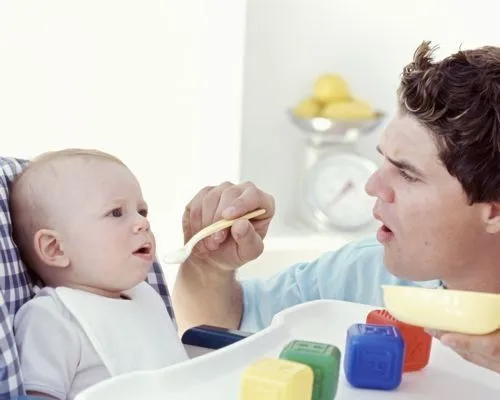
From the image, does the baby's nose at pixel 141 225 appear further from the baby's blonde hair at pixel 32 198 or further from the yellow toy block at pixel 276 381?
the yellow toy block at pixel 276 381

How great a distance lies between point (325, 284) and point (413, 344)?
46 cm

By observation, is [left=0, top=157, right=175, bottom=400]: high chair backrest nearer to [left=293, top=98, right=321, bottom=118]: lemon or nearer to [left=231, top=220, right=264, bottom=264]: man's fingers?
[left=231, top=220, right=264, bottom=264]: man's fingers

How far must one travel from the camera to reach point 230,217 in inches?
45.8

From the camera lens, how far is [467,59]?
47.3 inches

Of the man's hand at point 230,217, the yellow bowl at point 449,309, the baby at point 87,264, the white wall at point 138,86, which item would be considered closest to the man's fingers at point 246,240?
the man's hand at point 230,217

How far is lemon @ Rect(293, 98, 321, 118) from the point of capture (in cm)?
230

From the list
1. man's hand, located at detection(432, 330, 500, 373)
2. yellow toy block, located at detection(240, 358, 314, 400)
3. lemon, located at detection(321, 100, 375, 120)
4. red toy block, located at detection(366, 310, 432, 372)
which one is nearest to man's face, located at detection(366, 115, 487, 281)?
red toy block, located at detection(366, 310, 432, 372)

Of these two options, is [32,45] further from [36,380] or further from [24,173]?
[36,380]

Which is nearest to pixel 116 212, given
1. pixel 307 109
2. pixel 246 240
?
pixel 246 240

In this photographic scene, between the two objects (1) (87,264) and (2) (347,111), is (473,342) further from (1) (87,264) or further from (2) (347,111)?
(2) (347,111)

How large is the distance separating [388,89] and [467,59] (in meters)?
1.31

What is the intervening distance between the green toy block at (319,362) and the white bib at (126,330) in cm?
23

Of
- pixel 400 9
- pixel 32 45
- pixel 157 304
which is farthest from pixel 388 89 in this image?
pixel 157 304

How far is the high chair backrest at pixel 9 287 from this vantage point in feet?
2.84
